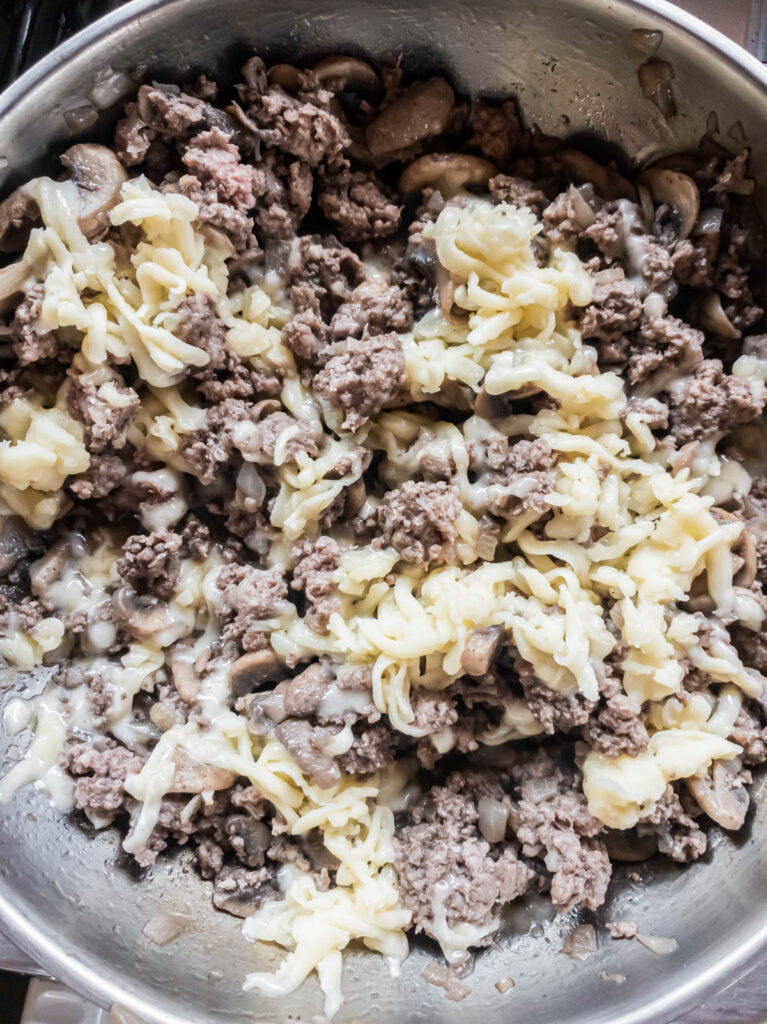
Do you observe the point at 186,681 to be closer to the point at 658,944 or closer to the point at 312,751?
the point at 312,751

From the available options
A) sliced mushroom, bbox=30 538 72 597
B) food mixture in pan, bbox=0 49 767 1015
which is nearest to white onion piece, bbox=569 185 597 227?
food mixture in pan, bbox=0 49 767 1015

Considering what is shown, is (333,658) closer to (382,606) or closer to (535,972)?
(382,606)

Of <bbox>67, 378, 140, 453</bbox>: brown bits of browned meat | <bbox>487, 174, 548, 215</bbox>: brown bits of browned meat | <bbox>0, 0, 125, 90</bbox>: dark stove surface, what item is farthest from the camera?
<bbox>0, 0, 125, 90</bbox>: dark stove surface

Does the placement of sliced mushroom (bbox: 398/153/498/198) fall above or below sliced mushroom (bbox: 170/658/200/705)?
above

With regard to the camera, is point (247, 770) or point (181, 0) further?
point (247, 770)

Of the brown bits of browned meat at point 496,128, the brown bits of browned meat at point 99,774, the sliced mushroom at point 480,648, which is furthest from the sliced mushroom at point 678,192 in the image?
the brown bits of browned meat at point 99,774

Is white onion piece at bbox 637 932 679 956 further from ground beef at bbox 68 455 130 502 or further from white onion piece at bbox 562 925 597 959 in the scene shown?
ground beef at bbox 68 455 130 502

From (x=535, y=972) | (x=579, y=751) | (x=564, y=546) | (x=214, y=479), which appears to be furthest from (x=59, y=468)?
(x=535, y=972)

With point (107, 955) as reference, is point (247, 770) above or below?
above
